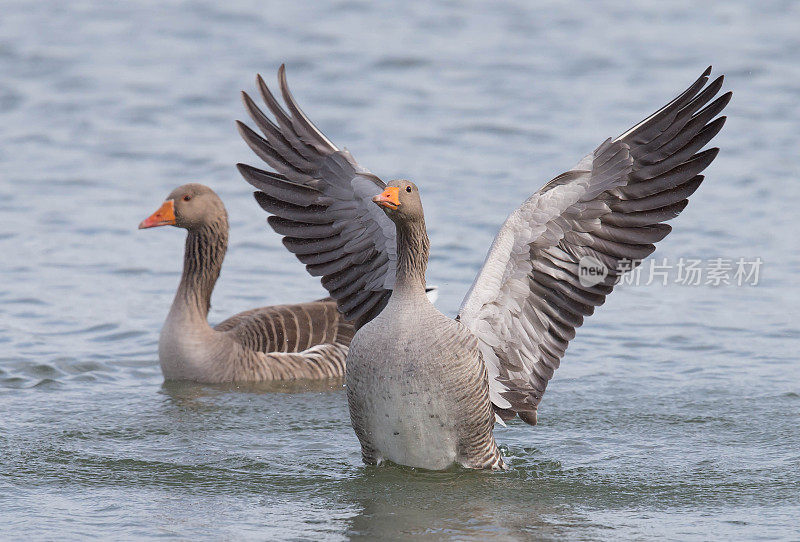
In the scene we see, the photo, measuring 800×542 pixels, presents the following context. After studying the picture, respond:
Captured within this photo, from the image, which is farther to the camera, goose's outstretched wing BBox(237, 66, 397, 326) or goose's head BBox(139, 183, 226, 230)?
goose's head BBox(139, 183, 226, 230)

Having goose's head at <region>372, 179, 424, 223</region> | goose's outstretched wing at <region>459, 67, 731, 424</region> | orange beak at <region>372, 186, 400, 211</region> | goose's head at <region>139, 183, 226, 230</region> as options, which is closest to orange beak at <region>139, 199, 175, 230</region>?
goose's head at <region>139, 183, 226, 230</region>

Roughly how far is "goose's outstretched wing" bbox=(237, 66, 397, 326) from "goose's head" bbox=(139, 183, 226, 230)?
1995 millimetres

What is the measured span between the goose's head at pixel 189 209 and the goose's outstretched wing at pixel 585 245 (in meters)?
3.33

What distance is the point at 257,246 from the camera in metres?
12.4

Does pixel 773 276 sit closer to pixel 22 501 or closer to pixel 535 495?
pixel 535 495

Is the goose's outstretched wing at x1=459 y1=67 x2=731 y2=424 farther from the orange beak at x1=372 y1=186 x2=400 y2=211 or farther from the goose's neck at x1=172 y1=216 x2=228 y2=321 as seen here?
the goose's neck at x1=172 y1=216 x2=228 y2=321

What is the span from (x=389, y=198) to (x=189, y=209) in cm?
379

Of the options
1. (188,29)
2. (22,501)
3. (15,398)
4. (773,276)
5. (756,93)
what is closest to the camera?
(22,501)

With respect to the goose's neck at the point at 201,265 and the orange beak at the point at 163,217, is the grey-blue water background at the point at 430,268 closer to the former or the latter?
the goose's neck at the point at 201,265

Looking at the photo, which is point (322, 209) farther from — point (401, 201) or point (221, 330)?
point (221, 330)

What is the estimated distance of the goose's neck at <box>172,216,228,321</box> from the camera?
387 inches

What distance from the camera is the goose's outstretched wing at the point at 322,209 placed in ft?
25.6

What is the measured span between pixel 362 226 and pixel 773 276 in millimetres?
5041

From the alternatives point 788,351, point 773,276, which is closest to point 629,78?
point 773,276
